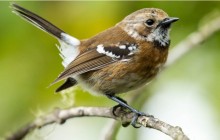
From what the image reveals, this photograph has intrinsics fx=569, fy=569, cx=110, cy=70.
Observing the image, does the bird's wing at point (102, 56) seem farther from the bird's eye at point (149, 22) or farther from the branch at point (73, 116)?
the branch at point (73, 116)

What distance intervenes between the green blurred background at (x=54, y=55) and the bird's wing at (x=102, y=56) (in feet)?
0.79

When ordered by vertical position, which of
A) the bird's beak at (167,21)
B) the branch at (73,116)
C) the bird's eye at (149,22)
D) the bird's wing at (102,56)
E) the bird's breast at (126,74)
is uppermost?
the bird's eye at (149,22)

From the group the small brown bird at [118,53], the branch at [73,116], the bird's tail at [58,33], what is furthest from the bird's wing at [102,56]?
the branch at [73,116]

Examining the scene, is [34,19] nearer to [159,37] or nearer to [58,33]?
[58,33]

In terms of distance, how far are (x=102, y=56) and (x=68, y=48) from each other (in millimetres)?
275

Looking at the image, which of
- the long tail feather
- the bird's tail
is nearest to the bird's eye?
the bird's tail

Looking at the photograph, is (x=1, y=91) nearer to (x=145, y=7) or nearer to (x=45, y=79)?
(x=45, y=79)

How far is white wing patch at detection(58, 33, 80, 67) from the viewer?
13.0ft

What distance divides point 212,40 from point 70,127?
51.7 inches

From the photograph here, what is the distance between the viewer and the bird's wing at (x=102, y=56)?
12.5 feet

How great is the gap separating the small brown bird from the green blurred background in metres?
0.13

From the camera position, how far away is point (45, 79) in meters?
3.98

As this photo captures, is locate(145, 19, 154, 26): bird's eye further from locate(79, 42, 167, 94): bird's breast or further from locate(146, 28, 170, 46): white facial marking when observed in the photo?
locate(79, 42, 167, 94): bird's breast

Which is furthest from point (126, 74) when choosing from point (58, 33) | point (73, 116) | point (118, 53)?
point (58, 33)
